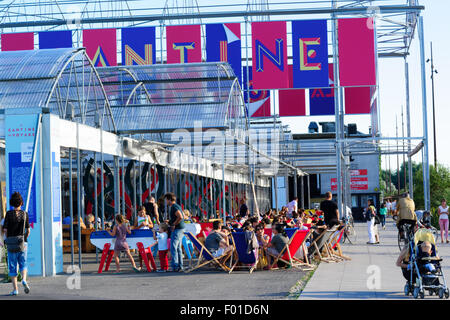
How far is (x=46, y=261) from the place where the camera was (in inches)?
546

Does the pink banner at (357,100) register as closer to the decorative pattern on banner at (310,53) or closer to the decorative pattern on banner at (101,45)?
the decorative pattern on banner at (310,53)

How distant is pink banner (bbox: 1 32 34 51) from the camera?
30.2 m

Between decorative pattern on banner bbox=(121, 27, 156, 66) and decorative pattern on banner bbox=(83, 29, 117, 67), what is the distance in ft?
1.41

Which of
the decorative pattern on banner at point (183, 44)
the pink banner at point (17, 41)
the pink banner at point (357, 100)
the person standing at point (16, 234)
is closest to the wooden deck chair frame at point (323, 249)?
the person standing at point (16, 234)

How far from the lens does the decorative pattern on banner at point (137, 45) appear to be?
29.8m

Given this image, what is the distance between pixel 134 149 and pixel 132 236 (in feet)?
17.8


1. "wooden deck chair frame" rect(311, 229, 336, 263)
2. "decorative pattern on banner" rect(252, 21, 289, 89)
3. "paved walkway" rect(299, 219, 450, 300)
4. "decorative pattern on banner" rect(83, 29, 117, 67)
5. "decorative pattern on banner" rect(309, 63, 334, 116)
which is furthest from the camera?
"decorative pattern on banner" rect(309, 63, 334, 116)

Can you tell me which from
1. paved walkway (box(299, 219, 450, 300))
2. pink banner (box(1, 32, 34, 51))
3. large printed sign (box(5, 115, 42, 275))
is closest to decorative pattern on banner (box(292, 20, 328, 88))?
paved walkway (box(299, 219, 450, 300))

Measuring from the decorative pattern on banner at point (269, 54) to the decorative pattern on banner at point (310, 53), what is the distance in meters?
0.40

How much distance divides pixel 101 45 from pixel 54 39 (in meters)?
1.86

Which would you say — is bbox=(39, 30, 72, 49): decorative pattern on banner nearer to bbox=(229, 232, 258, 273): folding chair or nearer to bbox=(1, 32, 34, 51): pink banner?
bbox=(1, 32, 34, 51): pink banner
